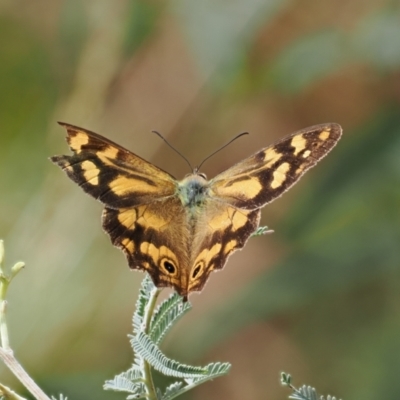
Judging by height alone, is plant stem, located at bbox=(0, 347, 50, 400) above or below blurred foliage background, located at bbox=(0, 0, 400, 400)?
below

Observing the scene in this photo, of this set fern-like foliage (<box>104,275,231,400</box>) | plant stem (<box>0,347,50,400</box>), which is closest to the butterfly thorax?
fern-like foliage (<box>104,275,231,400</box>)

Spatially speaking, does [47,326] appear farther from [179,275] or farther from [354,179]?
[179,275]

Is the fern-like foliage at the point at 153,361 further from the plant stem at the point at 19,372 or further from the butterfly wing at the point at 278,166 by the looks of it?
the butterfly wing at the point at 278,166

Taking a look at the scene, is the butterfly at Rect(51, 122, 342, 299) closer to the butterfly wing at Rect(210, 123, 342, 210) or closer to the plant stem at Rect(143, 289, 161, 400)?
the butterfly wing at Rect(210, 123, 342, 210)

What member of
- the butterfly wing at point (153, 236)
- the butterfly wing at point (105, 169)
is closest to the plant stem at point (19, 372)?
the butterfly wing at point (153, 236)

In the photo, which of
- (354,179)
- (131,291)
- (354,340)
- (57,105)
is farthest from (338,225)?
(57,105)
